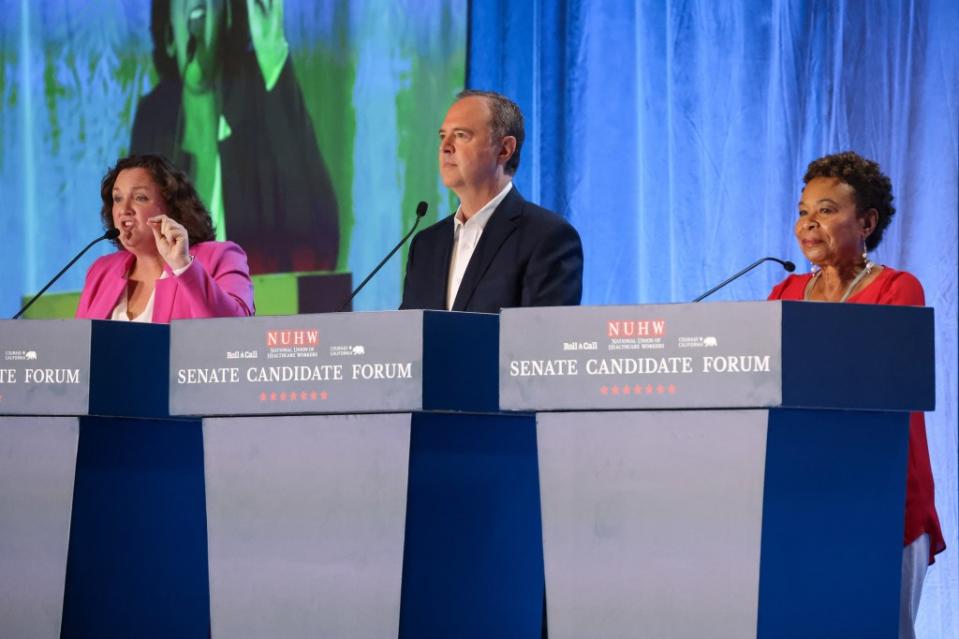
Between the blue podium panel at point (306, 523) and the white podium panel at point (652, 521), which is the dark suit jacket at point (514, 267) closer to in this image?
the blue podium panel at point (306, 523)

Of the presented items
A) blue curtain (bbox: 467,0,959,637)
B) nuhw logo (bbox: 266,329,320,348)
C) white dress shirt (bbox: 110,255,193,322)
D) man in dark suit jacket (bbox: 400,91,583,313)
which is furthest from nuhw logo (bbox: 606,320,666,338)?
blue curtain (bbox: 467,0,959,637)

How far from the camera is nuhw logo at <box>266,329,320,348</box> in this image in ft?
7.91

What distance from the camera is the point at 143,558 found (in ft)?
9.61

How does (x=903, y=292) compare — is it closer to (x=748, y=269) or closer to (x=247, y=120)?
(x=748, y=269)

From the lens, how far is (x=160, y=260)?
12.5ft

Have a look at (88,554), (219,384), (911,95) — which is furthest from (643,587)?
(911,95)

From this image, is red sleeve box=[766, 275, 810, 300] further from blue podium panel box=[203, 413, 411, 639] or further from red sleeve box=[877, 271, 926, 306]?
blue podium panel box=[203, 413, 411, 639]

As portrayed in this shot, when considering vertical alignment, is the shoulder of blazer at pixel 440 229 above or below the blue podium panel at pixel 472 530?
above

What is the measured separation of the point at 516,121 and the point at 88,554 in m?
1.45

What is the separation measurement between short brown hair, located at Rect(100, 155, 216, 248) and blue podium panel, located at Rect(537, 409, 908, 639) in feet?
6.24

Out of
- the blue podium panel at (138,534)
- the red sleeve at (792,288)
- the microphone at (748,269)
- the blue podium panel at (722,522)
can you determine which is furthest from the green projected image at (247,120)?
the blue podium panel at (722,522)

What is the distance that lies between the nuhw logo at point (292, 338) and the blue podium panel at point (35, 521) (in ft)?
1.78

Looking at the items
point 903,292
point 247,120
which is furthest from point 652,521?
point 247,120

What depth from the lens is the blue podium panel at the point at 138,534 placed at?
2.80 meters
